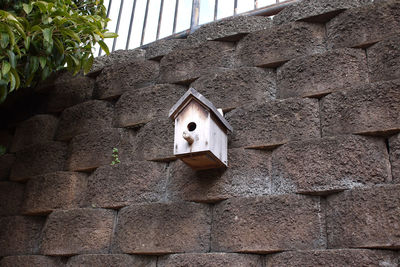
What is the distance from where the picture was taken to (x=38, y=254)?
2863 millimetres

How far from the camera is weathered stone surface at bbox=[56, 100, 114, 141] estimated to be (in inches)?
122

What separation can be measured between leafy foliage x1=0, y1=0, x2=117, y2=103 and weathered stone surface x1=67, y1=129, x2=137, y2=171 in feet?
1.60

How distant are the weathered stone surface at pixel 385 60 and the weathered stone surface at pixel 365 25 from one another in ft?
0.19

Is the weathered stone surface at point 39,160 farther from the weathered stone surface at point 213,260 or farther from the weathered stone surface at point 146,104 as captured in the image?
the weathered stone surface at point 213,260

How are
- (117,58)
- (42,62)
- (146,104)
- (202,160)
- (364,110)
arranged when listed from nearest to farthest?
(364,110) → (202,160) → (42,62) → (146,104) → (117,58)

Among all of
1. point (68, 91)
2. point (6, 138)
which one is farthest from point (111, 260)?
point (6, 138)

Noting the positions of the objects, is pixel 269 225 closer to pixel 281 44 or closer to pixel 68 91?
pixel 281 44

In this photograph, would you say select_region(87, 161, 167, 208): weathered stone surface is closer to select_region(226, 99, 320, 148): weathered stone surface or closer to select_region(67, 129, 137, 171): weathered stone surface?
select_region(67, 129, 137, 171): weathered stone surface

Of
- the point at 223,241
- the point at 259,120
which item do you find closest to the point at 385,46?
the point at 259,120

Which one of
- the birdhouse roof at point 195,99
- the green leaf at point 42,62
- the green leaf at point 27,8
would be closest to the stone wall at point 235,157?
the birdhouse roof at point 195,99

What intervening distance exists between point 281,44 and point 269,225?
3.61 ft

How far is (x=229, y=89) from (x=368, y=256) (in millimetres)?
1230

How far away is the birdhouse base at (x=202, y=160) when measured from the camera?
7.46 ft

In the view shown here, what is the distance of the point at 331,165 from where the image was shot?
7.11 ft
